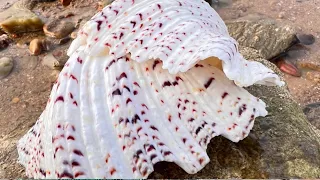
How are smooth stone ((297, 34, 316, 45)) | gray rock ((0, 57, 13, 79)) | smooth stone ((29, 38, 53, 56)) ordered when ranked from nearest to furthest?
gray rock ((0, 57, 13, 79))
smooth stone ((29, 38, 53, 56))
smooth stone ((297, 34, 316, 45))

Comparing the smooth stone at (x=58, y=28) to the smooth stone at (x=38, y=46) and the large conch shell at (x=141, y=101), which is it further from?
the large conch shell at (x=141, y=101)

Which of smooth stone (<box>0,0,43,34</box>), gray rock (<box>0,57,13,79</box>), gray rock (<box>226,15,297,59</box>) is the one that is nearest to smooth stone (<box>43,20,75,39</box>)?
smooth stone (<box>0,0,43,34</box>)

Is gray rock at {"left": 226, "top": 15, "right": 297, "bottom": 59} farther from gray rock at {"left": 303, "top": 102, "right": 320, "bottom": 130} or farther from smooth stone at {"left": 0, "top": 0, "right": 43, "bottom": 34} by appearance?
smooth stone at {"left": 0, "top": 0, "right": 43, "bottom": 34}

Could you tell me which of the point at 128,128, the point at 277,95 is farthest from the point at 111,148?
the point at 277,95

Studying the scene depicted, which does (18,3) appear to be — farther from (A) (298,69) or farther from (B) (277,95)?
(B) (277,95)

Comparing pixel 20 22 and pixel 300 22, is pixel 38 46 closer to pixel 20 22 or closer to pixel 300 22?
pixel 20 22

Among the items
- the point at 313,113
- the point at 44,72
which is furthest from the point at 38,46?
the point at 313,113
